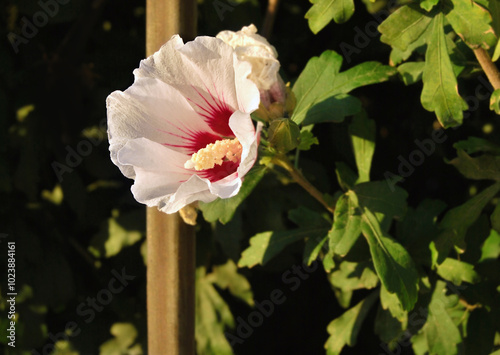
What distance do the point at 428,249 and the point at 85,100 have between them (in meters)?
1.02

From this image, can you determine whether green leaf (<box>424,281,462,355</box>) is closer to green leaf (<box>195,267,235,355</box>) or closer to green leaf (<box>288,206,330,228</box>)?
green leaf (<box>288,206,330,228</box>)

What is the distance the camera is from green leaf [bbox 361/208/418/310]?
1.00m

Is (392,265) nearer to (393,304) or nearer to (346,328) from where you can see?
(393,304)

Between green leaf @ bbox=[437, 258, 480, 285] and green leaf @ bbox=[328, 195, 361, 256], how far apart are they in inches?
8.0

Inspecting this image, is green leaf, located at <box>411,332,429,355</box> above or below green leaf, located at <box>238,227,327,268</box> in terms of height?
below

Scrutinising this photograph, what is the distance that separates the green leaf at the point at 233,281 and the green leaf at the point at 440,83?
2.71ft

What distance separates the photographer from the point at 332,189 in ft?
5.51

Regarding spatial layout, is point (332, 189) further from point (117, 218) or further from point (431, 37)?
point (431, 37)

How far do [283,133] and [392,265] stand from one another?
327 mm

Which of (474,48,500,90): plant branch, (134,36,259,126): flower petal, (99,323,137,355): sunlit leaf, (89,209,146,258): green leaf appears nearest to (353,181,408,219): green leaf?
(474,48,500,90): plant branch

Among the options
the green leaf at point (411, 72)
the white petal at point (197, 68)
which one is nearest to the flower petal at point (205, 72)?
the white petal at point (197, 68)

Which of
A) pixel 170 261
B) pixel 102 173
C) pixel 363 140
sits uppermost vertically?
pixel 102 173

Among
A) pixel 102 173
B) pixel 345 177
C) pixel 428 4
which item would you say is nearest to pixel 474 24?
pixel 428 4

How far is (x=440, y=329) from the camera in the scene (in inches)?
47.3
